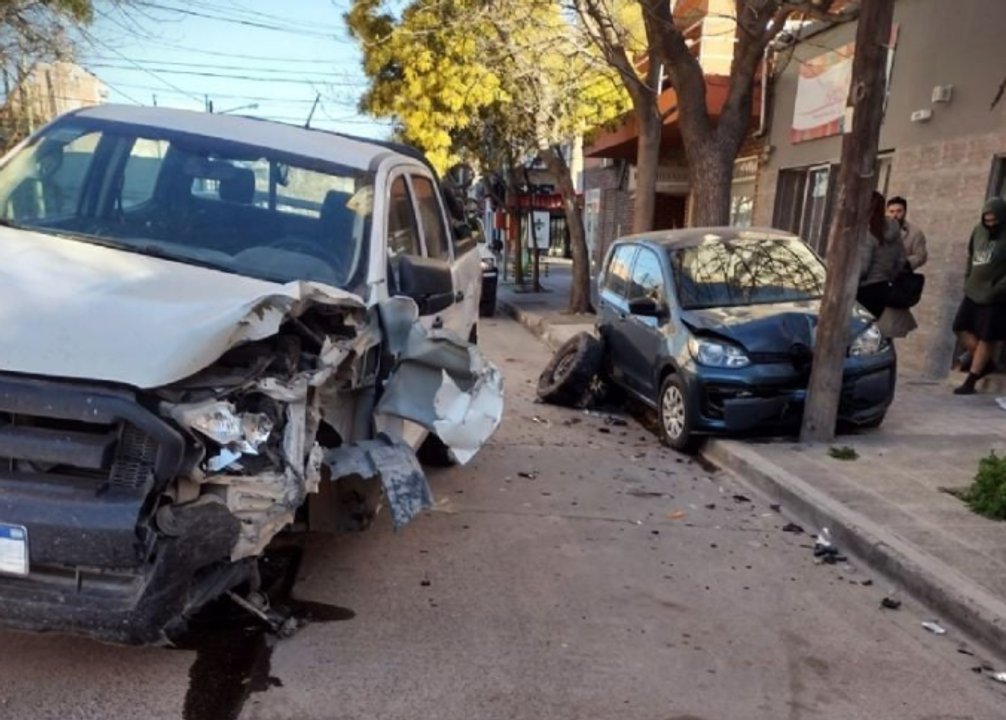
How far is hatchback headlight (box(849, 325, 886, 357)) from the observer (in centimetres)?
715

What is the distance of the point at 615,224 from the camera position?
2467 centimetres

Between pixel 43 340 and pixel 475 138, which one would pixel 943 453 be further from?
pixel 475 138

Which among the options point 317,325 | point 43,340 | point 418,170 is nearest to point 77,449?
point 43,340

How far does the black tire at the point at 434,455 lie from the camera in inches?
242

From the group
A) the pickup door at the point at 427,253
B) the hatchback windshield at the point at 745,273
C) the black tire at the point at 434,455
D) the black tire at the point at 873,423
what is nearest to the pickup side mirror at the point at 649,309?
the hatchback windshield at the point at 745,273

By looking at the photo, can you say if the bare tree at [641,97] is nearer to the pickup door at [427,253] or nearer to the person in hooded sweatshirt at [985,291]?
the person in hooded sweatshirt at [985,291]

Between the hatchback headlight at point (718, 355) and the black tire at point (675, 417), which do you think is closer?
the hatchback headlight at point (718, 355)

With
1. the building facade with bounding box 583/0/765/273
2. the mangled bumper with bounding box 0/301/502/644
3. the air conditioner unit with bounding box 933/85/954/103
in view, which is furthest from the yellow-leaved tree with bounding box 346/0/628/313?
the mangled bumper with bounding box 0/301/502/644

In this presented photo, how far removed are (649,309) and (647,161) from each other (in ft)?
20.5

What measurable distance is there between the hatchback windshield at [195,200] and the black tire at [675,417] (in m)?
3.55

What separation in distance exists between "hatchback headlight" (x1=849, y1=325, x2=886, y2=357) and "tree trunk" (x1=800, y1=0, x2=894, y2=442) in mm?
528

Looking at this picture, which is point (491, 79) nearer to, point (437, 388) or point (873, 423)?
point (873, 423)

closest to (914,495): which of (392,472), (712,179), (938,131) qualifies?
(392,472)

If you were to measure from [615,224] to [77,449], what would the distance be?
75.2ft
